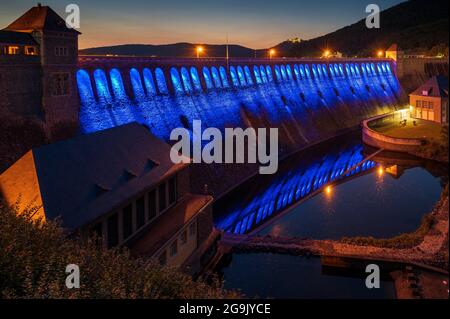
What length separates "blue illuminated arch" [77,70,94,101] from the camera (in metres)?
36.2

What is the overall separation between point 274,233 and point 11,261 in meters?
22.0

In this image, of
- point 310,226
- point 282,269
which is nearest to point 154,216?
point 282,269

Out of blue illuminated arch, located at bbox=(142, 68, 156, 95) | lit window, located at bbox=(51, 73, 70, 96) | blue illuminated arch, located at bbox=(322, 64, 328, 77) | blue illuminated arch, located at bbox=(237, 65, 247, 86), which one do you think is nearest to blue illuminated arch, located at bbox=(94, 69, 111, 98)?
lit window, located at bbox=(51, 73, 70, 96)

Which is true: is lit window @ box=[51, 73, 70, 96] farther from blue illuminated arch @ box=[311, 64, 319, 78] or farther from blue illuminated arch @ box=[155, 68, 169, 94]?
blue illuminated arch @ box=[311, 64, 319, 78]

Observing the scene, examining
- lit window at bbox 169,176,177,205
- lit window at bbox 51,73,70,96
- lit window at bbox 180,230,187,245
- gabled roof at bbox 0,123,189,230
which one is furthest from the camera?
lit window at bbox 51,73,70,96

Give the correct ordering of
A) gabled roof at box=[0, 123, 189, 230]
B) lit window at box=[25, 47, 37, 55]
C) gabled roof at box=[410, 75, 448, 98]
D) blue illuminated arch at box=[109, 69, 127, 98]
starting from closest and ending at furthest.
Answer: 1. gabled roof at box=[410, 75, 448, 98]
2. gabled roof at box=[0, 123, 189, 230]
3. lit window at box=[25, 47, 37, 55]
4. blue illuminated arch at box=[109, 69, 127, 98]

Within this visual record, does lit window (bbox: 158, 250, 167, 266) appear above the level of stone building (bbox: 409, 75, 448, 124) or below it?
below

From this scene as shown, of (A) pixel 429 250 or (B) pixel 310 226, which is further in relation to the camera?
(B) pixel 310 226

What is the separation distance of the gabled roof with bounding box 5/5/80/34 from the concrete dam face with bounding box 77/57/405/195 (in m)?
5.00

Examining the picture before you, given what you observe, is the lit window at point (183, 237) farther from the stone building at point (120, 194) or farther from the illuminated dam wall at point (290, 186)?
the illuminated dam wall at point (290, 186)

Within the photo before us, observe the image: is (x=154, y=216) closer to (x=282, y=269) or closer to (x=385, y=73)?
(x=282, y=269)

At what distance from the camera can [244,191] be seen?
1647 inches

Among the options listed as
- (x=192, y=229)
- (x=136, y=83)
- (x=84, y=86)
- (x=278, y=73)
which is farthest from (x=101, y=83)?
(x=278, y=73)

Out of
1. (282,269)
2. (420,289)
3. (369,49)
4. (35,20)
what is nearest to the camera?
(420,289)
